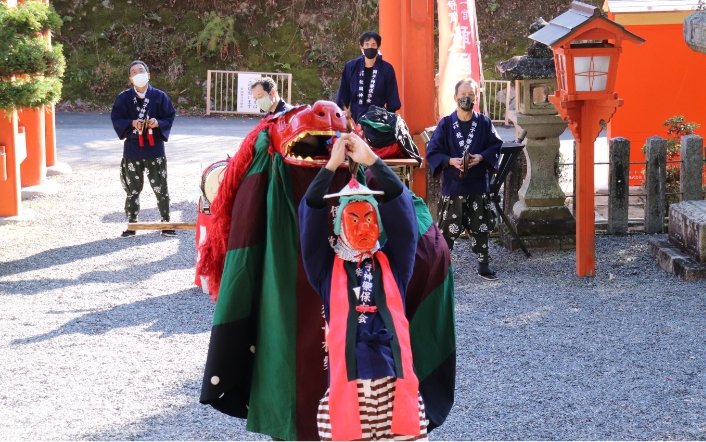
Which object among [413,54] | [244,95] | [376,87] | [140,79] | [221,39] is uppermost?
[221,39]

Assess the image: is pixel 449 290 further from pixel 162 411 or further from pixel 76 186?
pixel 76 186

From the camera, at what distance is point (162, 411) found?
16.2 ft

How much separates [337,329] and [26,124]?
916cm

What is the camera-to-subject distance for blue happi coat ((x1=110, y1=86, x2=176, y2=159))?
357 inches

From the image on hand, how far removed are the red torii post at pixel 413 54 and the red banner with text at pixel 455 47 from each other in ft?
2.48

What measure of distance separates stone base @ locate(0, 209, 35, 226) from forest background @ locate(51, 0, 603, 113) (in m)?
9.48

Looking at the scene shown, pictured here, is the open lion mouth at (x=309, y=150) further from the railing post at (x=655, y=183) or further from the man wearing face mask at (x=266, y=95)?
the railing post at (x=655, y=183)

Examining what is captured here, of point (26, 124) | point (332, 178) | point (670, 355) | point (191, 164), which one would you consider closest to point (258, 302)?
point (332, 178)

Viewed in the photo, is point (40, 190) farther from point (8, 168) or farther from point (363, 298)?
point (363, 298)

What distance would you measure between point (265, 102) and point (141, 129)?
1.87 metres

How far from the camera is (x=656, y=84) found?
1105 cm

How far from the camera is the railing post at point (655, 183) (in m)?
8.74

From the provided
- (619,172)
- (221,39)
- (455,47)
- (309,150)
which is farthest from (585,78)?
(221,39)

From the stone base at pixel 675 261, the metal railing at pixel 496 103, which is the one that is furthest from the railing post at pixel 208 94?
the stone base at pixel 675 261
